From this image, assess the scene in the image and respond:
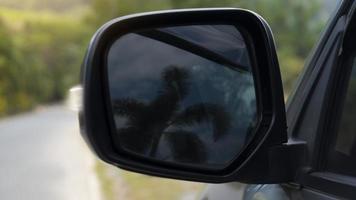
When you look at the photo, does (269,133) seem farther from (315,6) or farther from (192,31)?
Result: (315,6)

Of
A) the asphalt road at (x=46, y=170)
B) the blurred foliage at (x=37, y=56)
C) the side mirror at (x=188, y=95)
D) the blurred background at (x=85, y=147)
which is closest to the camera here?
the side mirror at (x=188, y=95)

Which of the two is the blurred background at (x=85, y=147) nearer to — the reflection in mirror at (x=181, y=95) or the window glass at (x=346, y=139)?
the window glass at (x=346, y=139)

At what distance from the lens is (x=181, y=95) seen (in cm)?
164

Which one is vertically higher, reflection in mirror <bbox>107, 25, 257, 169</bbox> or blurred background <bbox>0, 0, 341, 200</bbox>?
reflection in mirror <bbox>107, 25, 257, 169</bbox>

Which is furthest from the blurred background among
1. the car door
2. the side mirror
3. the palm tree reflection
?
the palm tree reflection

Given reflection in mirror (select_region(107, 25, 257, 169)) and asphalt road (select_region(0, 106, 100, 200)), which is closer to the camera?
reflection in mirror (select_region(107, 25, 257, 169))

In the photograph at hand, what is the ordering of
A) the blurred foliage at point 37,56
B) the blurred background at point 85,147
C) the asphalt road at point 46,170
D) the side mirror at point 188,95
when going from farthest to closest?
the blurred foliage at point 37,56, the asphalt road at point 46,170, the blurred background at point 85,147, the side mirror at point 188,95

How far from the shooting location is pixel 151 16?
1599 millimetres

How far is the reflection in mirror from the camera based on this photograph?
162 centimetres

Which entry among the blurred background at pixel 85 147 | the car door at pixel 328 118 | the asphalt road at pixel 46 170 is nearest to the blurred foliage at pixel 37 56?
the blurred background at pixel 85 147

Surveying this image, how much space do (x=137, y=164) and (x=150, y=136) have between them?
0.08 meters

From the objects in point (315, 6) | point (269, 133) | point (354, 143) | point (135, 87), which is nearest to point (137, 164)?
point (135, 87)

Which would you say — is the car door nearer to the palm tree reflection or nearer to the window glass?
the window glass

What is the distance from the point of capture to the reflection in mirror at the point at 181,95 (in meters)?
1.62
